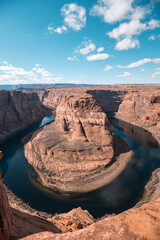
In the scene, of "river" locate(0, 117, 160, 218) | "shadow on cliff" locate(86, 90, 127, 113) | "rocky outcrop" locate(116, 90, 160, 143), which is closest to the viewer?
"river" locate(0, 117, 160, 218)

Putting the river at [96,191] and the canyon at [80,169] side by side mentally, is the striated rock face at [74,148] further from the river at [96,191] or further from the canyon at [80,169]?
the river at [96,191]

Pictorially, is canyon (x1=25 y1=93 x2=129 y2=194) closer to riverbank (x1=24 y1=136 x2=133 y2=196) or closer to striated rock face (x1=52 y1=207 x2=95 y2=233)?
riverbank (x1=24 y1=136 x2=133 y2=196)

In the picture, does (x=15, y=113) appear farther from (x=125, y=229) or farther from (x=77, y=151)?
(x=125, y=229)

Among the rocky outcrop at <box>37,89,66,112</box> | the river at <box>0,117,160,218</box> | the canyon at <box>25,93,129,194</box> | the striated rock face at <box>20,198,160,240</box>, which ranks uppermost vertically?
the rocky outcrop at <box>37,89,66,112</box>

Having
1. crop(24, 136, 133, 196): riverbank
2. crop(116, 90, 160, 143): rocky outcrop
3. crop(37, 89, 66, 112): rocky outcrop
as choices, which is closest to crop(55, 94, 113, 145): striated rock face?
crop(24, 136, 133, 196): riverbank

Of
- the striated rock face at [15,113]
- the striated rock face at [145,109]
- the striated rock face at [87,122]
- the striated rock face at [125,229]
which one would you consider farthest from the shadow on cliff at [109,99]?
the striated rock face at [125,229]

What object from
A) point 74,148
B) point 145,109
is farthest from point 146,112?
point 74,148

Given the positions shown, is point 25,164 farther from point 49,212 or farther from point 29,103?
point 29,103
